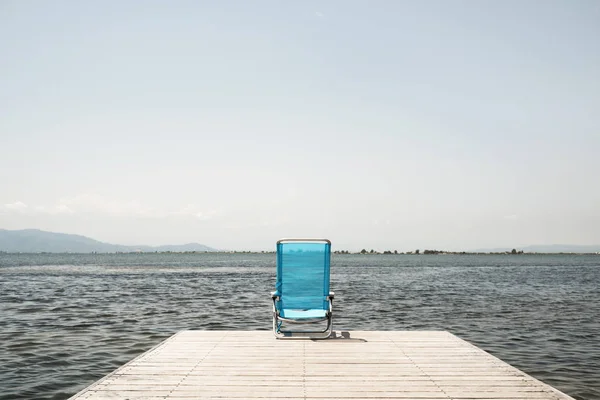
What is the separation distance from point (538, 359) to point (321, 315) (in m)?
5.28

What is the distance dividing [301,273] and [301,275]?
1.5 inches

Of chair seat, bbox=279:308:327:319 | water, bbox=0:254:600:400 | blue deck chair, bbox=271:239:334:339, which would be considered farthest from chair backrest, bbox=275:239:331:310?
water, bbox=0:254:600:400

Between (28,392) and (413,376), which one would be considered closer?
(413,376)

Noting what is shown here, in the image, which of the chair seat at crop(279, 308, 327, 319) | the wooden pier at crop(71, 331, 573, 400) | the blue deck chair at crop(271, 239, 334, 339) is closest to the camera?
the wooden pier at crop(71, 331, 573, 400)

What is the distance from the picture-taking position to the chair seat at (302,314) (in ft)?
28.3

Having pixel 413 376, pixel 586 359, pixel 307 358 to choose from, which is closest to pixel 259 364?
pixel 307 358

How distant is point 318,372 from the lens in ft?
20.3

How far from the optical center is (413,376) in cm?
602

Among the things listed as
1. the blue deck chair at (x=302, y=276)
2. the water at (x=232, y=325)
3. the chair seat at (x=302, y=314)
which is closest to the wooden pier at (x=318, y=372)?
the chair seat at (x=302, y=314)

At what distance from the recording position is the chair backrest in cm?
903

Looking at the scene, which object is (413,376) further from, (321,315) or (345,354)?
(321,315)

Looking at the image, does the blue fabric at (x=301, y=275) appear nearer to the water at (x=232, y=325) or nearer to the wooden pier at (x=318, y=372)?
the wooden pier at (x=318, y=372)

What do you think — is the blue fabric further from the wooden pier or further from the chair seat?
the wooden pier

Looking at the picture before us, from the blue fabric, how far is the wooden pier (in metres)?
0.93
